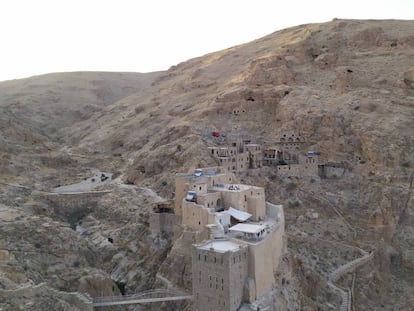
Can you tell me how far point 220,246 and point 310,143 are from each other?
31.1 metres

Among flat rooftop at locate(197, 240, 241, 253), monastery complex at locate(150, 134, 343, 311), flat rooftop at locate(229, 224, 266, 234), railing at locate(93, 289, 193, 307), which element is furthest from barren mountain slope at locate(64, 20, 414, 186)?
flat rooftop at locate(197, 240, 241, 253)

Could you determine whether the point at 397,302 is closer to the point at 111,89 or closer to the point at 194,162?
the point at 194,162

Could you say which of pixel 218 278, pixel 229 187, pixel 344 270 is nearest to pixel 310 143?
pixel 344 270

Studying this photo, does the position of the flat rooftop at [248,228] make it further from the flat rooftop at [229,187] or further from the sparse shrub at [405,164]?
the sparse shrub at [405,164]

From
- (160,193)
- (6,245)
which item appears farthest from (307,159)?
(6,245)

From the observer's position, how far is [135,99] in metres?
111

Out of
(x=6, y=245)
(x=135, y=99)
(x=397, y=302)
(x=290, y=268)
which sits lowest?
(x=397, y=302)

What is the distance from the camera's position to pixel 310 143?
63.8 m

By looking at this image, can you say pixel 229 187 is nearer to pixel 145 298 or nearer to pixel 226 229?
pixel 226 229

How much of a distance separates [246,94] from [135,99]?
4248 centimetres

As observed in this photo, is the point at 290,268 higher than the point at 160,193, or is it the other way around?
the point at 160,193

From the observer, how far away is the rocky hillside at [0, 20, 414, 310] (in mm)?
51219

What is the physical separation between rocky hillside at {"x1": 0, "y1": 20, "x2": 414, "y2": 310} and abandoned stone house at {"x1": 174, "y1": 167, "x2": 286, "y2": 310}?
5842 mm

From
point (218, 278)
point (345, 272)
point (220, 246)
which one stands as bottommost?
point (345, 272)
